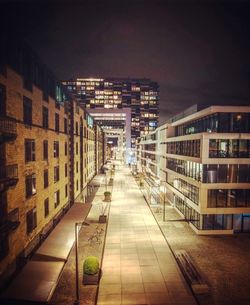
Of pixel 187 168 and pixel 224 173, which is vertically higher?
pixel 187 168

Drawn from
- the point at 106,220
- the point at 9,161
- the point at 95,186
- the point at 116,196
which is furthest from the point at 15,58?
the point at 95,186

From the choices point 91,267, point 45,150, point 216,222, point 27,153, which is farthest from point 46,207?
point 216,222

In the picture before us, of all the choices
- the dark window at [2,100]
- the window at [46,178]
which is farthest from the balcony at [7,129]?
the window at [46,178]

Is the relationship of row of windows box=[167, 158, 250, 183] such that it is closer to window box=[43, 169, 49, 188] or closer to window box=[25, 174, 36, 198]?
window box=[43, 169, 49, 188]

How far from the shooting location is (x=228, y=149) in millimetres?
24188

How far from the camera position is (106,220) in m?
28.6

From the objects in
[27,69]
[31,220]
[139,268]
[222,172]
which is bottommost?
[139,268]

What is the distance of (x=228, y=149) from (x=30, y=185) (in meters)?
21.0

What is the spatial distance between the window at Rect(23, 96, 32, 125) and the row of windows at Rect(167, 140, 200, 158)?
732 inches

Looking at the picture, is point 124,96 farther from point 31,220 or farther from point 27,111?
point 31,220

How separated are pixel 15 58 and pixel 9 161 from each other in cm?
802

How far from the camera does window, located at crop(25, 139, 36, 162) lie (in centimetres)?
1762

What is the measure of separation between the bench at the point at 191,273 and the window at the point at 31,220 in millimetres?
12973

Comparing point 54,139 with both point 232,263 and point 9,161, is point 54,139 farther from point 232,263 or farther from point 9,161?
point 232,263
